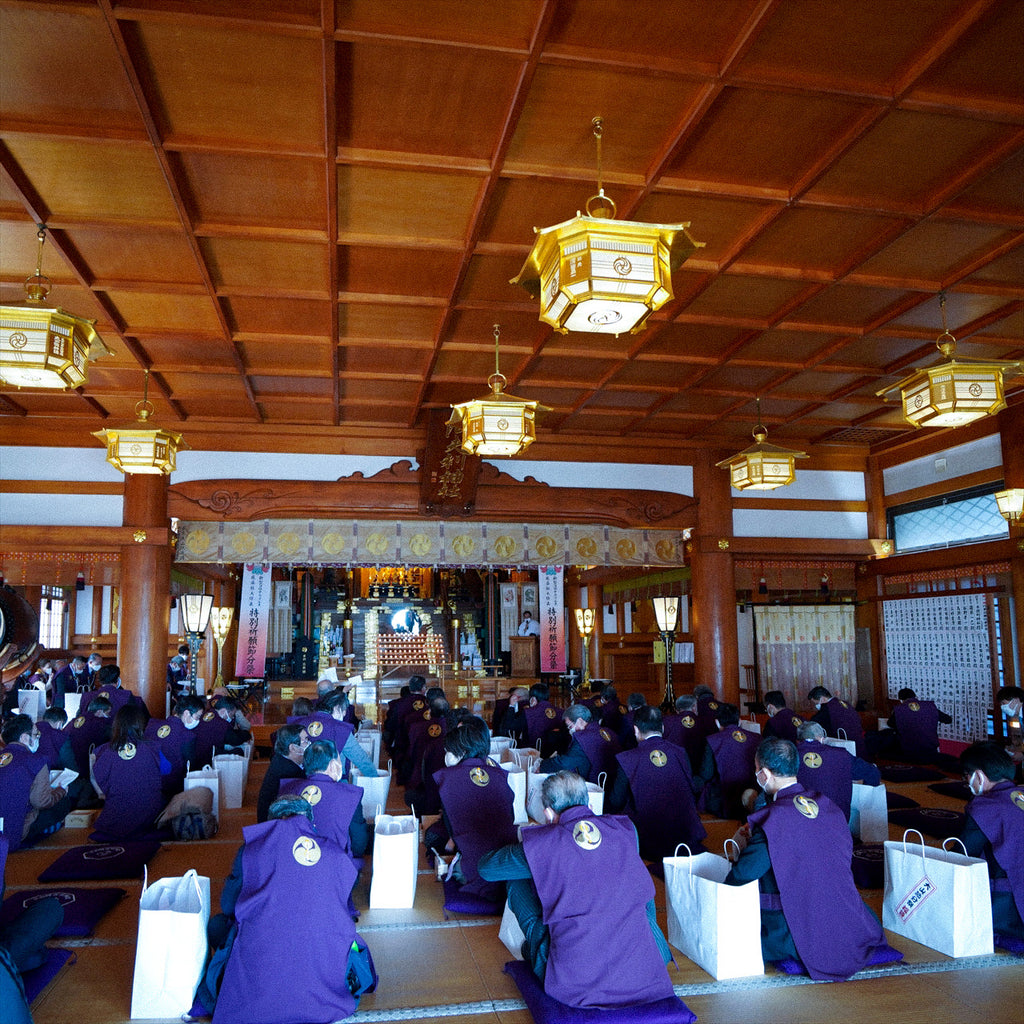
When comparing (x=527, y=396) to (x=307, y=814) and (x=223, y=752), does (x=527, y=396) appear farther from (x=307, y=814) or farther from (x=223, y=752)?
(x=307, y=814)

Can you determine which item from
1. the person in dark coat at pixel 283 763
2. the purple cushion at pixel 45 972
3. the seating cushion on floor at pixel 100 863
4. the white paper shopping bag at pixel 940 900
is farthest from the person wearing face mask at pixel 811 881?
the seating cushion on floor at pixel 100 863

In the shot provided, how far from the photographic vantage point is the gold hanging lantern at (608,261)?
135 inches

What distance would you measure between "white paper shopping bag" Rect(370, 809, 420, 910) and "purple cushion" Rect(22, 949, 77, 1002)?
131cm

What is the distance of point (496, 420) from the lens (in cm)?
588

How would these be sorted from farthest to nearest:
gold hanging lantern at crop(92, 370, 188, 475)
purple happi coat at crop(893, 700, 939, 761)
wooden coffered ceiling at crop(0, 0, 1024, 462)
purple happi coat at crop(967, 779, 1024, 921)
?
1. purple happi coat at crop(893, 700, 939, 761)
2. gold hanging lantern at crop(92, 370, 188, 475)
3. purple happi coat at crop(967, 779, 1024, 921)
4. wooden coffered ceiling at crop(0, 0, 1024, 462)

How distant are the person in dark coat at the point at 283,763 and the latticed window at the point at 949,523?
7133mm

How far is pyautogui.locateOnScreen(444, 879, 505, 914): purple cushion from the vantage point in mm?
3896

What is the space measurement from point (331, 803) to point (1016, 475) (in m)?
7.20

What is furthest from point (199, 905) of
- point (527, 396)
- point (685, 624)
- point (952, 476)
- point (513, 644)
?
point (513, 644)

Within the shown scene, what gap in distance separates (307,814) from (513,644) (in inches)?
559

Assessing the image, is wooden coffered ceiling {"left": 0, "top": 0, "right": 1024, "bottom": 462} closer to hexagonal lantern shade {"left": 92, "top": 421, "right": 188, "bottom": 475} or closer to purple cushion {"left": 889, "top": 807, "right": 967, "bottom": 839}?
hexagonal lantern shade {"left": 92, "top": 421, "right": 188, "bottom": 475}

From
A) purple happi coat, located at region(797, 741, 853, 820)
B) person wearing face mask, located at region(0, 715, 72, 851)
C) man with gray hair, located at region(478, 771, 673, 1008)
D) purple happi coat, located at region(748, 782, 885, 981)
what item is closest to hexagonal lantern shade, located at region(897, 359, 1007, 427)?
purple happi coat, located at region(797, 741, 853, 820)

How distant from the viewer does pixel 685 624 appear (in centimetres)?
1438

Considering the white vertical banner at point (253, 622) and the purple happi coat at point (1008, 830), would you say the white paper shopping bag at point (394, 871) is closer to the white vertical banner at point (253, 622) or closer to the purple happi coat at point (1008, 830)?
the purple happi coat at point (1008, 830)
